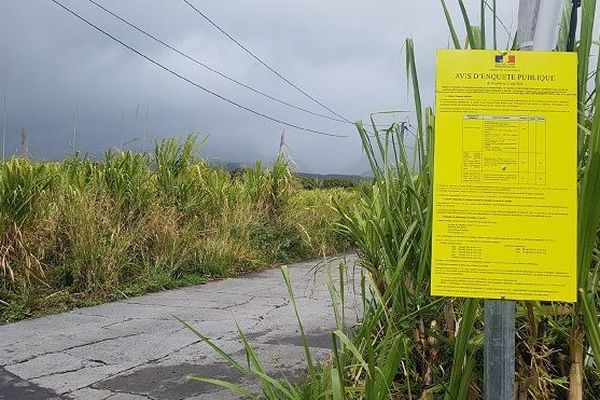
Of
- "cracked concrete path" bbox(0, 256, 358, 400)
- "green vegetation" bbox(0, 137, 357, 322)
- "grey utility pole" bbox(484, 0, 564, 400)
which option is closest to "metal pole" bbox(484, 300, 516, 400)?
"grey utility pole" bbox(484, 0, 564, 400)

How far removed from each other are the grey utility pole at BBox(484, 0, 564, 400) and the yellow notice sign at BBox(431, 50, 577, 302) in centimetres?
4

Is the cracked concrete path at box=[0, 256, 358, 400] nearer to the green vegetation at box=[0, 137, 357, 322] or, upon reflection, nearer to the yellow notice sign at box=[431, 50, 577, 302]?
the green vegetation at box=[0, 137, 357, 322]

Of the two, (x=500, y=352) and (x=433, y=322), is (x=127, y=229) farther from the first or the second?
(x=500, y=352)

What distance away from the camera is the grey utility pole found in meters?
1.33

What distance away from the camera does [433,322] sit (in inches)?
70.1

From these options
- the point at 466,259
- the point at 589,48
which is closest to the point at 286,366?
the point at 466,259

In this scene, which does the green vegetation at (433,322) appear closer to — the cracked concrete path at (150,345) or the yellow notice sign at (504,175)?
the yellow notice sign at (504,175)

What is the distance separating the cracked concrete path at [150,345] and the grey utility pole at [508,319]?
0.85 metres

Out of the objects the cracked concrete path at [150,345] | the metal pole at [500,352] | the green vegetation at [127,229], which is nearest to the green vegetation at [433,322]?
the metal pole at [500,352]

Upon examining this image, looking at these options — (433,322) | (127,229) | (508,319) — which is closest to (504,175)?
(508,319)

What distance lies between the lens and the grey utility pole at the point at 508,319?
1.33 m

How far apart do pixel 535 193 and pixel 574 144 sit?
0.15 metres

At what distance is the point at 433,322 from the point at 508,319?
1.45 feet

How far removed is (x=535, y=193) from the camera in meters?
1.38
